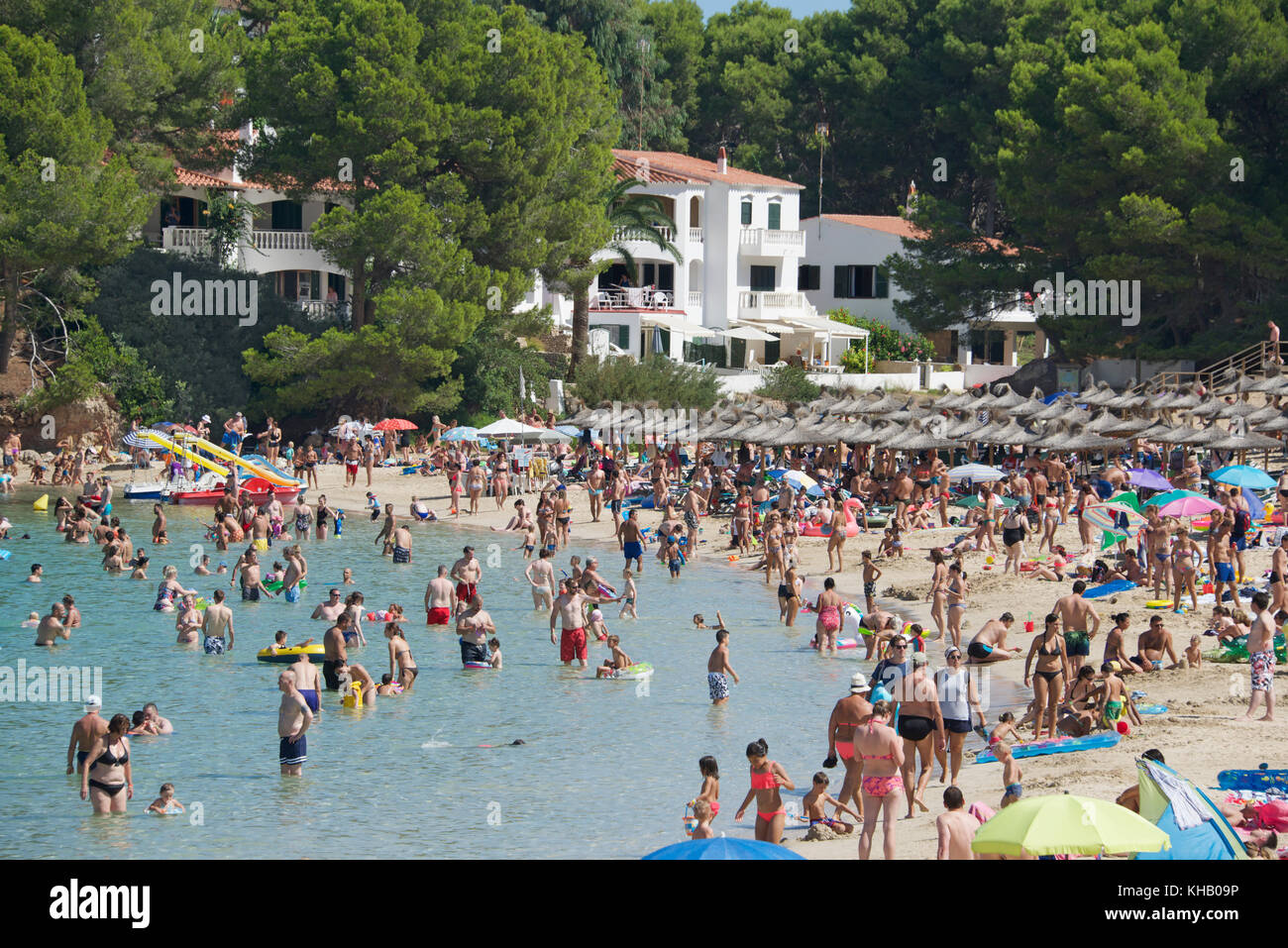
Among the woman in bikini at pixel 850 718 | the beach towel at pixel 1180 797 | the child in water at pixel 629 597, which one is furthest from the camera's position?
the child in water at pixel 629 597

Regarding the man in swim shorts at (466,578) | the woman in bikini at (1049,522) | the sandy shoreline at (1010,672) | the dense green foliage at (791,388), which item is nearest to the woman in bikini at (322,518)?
the sandy shoreline at (1010,672)

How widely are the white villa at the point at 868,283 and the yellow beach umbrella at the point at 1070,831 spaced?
176 ft

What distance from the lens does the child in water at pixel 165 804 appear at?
15812 millimetres

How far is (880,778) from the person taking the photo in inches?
484

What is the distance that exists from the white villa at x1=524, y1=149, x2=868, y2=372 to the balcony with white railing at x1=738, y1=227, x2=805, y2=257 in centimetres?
4

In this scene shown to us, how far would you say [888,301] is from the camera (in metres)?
64.2

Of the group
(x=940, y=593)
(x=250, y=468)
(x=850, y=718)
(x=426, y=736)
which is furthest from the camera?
(x=250, y=468)

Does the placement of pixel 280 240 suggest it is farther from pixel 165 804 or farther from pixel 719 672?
pixel 165 804

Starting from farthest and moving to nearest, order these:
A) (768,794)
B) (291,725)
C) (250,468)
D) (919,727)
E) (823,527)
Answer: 1. (250,468)
2. (823,527)
3. (291,725)
4. (919,727)
5. (768,794)

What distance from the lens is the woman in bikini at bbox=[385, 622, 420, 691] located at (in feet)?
69.5

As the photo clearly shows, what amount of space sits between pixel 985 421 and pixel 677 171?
21.4m

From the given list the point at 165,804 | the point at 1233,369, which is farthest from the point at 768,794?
the point at 1233,369

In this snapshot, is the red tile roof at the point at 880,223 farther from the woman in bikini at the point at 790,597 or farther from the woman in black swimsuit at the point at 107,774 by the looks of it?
the woman in black swimsuit at the point at 107,774
